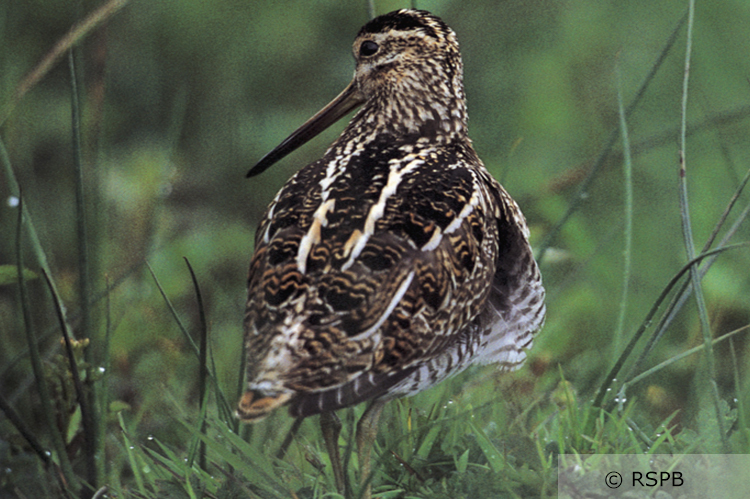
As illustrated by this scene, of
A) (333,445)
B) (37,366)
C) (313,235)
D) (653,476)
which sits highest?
(313,235)

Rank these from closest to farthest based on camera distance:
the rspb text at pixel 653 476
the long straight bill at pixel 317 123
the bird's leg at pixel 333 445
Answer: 1. the rspb text at pixel 653 476
2. the bird's leg at pixel 333 445
3. the long straight bill at pixel 317 123

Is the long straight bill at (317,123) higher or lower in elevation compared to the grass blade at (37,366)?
higher

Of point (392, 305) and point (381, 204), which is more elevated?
point (381, 204)

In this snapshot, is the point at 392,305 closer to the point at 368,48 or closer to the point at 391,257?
the point at 391,257

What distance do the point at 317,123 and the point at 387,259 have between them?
0.56m

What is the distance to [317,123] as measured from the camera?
2.12m

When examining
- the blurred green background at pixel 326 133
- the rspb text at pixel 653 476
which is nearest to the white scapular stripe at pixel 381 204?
the rspb text at pixel 653 476

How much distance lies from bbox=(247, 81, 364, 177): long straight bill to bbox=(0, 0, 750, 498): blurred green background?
0.96m

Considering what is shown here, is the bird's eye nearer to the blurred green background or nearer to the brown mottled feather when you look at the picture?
the brown mottled feather

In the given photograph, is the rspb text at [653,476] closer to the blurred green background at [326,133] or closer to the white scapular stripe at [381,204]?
the white scapular stripe at [381,204]

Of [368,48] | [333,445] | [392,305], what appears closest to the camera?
[392,305]

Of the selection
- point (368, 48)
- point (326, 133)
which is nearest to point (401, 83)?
point (368, 48)

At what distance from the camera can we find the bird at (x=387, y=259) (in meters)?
1.58

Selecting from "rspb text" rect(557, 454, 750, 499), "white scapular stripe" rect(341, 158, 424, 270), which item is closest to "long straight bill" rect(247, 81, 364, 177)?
"white scapular stripe" rect(341, 158, 424, 270)
